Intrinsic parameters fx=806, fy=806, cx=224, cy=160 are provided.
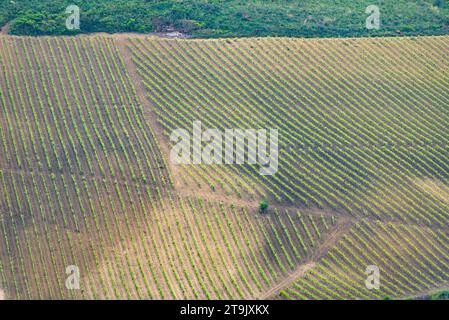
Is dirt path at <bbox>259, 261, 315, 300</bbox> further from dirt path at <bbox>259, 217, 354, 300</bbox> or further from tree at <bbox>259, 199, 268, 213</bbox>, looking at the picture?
tree at <bbox>259, 199, 268, 213</bbox>

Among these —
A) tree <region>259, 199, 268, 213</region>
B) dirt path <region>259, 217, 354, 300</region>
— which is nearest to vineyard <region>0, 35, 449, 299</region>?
dirt path <region>259, 217, 354, 300</region>

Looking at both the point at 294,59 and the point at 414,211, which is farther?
the point at 294,59

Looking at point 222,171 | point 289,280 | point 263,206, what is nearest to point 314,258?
point 289,280

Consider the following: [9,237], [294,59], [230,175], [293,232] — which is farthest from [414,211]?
[9,237]

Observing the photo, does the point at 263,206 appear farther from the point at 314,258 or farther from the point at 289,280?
the point at 289,280

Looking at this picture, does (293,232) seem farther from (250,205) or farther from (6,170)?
(6,170)

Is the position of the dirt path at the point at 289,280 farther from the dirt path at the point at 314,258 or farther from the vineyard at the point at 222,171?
the vineyard at the point at 222,171

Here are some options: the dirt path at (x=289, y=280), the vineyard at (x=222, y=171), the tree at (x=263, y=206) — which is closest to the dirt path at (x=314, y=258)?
the dirt path at (x=289, y=280)
